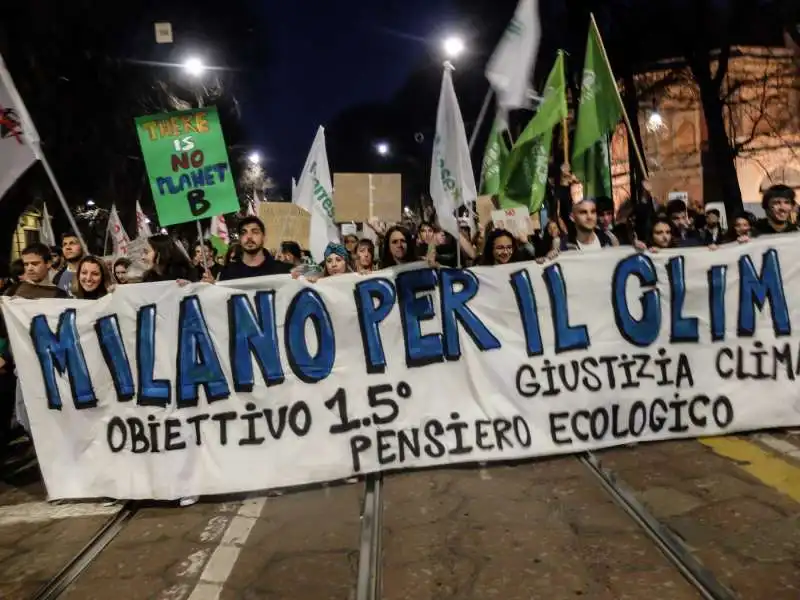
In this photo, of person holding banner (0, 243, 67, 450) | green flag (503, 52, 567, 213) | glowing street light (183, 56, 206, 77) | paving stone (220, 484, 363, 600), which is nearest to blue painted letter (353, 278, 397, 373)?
paving stone (220, 484, 363, 600)

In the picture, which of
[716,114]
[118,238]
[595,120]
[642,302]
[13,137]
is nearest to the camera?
[642,302]

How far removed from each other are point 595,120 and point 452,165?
5.82 ft

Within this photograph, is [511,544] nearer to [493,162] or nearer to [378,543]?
[378,543]

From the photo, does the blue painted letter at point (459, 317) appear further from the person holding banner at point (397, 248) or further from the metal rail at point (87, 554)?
the metal rail at point (87, 554)

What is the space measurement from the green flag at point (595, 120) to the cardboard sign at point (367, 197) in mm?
1851

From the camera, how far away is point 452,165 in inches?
225

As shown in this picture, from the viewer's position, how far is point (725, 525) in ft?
12.7

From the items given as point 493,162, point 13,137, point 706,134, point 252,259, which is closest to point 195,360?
point 252,259

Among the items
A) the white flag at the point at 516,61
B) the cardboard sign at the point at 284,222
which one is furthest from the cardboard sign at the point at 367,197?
the cardboard sign at the point at 284,222

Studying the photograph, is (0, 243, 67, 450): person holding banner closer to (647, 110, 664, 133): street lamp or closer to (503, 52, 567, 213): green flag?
(503, 52, 567, 213): green flag

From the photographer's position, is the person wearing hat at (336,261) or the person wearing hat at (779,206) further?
the person wearing hat at (336,261)

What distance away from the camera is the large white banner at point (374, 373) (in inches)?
195

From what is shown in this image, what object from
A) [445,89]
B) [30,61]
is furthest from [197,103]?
[445,89]

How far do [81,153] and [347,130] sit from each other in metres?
37.5
